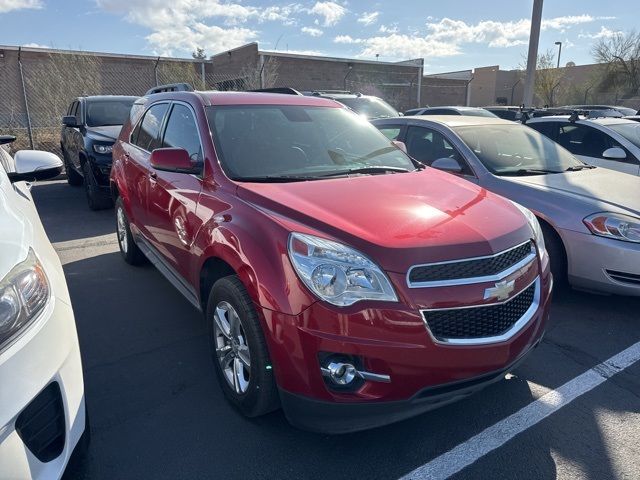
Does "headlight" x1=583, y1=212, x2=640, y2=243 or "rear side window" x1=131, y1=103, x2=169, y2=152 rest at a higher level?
"rear side window" x1=131, y1=103, x2=169, y2=152

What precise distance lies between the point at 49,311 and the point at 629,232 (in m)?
4.07

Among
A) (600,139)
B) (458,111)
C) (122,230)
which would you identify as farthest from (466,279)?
(458,111)

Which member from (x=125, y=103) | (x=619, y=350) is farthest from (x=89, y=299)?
(x=125, y=103)

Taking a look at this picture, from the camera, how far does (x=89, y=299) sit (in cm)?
449

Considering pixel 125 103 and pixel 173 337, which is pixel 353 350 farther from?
pixel 125 103

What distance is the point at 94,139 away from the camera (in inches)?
304

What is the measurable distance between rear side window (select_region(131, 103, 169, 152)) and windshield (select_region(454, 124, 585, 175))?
120 inches

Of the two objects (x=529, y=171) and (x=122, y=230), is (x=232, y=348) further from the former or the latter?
(x=529, y=171)

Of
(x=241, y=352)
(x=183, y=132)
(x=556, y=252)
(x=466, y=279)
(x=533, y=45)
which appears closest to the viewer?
(x=466, y=279)

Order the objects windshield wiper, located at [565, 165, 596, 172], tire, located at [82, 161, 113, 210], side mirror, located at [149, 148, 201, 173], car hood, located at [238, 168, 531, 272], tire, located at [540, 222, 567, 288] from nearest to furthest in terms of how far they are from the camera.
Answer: car hood, located at [238, 168, 531, 272] < side mirror, located at [149, 148, 201, 173] < tire, located at [540, 222, 567, 288] < windshield wiper, located at [565, 165, 596, 172] < tire, located at [82, 161, 113, 210]

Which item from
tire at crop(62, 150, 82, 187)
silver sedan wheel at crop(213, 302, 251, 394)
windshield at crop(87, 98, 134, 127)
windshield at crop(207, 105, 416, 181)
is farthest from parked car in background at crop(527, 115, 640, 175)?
tire at crop(62, 150, 82, 187)

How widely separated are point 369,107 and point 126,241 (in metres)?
6.90

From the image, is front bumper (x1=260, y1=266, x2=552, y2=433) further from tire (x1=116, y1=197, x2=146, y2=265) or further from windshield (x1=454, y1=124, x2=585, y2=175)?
tire (x1=116, y1=197, x2=146, y2=265)

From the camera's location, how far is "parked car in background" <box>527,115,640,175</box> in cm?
633
